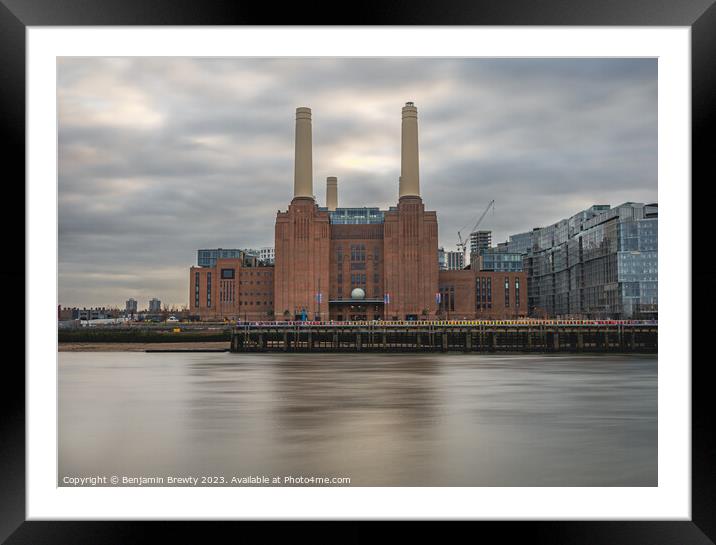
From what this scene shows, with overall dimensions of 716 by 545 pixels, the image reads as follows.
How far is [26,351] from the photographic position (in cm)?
852

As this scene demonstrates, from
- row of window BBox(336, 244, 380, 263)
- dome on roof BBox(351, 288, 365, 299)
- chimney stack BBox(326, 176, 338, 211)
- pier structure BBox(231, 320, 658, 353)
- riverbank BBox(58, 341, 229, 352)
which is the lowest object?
riverbank BBox(58, 341, 229, 352)

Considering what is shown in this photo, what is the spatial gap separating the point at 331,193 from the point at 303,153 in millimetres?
32126

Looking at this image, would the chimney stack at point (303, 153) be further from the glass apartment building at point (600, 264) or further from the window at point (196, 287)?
the glass apartment building at point (600, 264)

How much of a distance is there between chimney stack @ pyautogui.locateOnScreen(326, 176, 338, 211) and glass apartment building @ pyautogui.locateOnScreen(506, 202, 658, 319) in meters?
44.1

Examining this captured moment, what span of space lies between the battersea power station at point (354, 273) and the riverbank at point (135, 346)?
27718mm

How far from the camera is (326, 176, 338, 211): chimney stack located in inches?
4820

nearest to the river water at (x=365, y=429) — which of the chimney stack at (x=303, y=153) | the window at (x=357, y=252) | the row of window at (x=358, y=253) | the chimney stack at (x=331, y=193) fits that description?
the chimney stack at (x=303, y=153)

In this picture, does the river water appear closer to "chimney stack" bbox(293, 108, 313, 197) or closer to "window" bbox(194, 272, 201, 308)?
"chimney stack" bbox(293, 108, 313, 197)

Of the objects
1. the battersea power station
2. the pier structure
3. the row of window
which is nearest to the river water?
the pier structure
